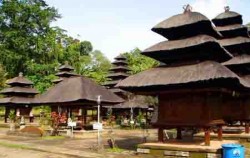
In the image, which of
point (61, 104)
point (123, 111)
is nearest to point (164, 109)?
point (61, 104)

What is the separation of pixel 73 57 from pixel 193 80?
179 feet

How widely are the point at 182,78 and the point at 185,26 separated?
3.17 meters

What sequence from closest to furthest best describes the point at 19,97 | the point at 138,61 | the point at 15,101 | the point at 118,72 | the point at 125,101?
the point at 125,101 → the point at 15,101 → the point at 19,97 → the point at 118,72 → the point at 138,61

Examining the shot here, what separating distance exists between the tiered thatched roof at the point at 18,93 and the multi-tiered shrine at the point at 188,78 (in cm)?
2541

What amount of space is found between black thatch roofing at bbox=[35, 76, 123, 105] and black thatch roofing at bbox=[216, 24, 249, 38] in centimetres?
1102

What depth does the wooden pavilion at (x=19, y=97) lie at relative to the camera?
1618 inches

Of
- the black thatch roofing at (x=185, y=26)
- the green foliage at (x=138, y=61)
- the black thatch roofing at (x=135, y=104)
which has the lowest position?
the black thatch roofing at (x=135, y=104)

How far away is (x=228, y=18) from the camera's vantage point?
91.4ft

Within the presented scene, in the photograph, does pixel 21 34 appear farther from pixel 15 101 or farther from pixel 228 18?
pixel 228 18

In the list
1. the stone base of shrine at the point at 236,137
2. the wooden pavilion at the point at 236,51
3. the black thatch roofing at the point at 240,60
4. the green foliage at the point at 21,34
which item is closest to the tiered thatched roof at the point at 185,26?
the black thatch roofing at the point at 240,60

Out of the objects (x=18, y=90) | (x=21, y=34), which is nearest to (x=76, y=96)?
(x=18, y=90)

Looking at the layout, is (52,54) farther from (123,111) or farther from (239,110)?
(239,110)

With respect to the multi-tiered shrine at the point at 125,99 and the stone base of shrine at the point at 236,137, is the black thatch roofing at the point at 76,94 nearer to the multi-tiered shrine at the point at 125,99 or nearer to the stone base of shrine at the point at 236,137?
the multi-tiered shrine at the point at 125,99

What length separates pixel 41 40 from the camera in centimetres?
6469
